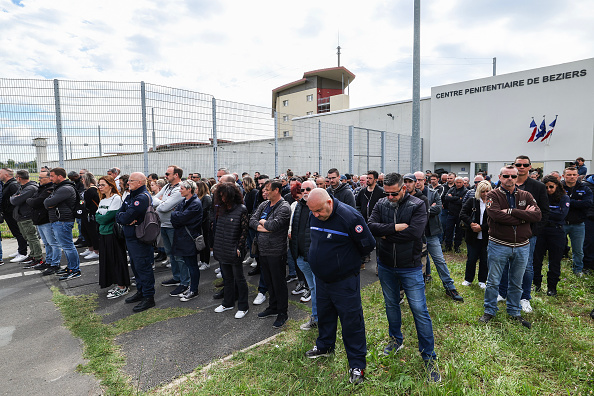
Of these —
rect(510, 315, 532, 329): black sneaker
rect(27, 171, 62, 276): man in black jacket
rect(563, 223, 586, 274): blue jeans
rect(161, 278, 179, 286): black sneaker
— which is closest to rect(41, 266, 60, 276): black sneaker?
rect(27, 171, 62, 276): man in black jacket

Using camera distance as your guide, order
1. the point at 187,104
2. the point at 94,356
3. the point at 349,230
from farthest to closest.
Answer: the point at 187,104 → the point at 94,356 → the point at 349,230

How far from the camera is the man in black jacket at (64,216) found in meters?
5.96

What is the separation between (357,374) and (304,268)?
61.5 inches

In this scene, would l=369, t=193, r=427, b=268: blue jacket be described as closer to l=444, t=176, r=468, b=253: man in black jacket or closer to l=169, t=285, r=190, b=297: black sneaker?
l=169, t=285, r=190, b=297: black sneaker

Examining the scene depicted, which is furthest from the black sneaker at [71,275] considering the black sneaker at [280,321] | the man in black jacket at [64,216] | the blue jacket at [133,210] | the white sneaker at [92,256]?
the black sneaker at [280,321]

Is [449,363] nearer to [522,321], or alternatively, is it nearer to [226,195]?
[522,321]

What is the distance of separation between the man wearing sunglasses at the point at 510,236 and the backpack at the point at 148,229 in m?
4.99

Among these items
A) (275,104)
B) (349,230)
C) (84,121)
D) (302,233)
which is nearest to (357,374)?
(349,230)

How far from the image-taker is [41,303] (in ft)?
16.2

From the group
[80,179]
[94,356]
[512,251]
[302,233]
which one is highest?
[80,179]

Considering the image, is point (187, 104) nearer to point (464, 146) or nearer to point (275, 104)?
point (464, 146)

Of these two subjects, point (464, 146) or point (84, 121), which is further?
point (464, 146)

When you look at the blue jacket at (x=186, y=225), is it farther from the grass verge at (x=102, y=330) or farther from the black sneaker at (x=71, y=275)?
the black sneaker at (x=71, y=275)

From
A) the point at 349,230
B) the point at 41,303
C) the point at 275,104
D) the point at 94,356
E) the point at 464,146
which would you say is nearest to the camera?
the point at 349,230
